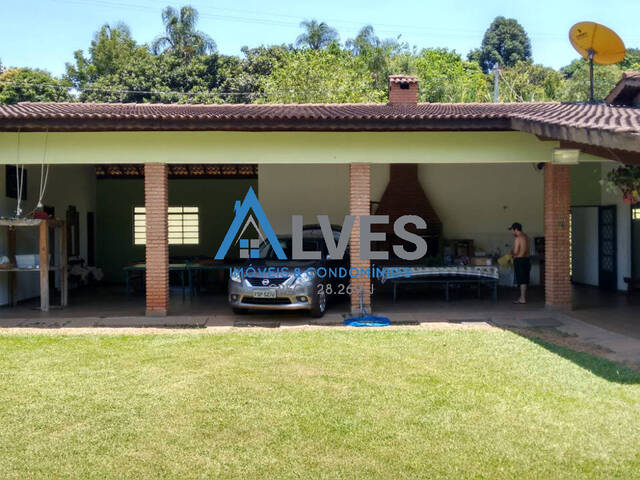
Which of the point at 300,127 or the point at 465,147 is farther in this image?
the point at 465,147

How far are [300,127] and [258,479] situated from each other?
7060 millimetres

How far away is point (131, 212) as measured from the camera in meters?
18.3

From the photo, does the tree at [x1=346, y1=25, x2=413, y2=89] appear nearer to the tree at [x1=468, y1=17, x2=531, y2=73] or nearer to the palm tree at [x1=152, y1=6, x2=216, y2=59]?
the palm tree at [x1=152, y1=6, x2=216, y2=59]

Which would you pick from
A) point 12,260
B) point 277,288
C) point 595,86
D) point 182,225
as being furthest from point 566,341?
point 595,86

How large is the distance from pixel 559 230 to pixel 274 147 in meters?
5.42

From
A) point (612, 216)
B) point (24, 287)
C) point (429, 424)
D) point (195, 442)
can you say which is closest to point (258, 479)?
point (195, 442)

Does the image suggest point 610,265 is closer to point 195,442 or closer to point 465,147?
point 465,147

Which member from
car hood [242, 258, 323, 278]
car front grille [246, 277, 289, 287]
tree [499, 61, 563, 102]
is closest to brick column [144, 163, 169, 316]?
car hood [242, 258, 323, 278]

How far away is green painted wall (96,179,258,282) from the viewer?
18266 mm

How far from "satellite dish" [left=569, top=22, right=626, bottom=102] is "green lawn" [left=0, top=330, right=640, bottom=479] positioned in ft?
23.5

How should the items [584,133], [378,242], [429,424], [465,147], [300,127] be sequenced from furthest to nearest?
[378,242]
[465,147]
[300,127]
[584,133]
[429,424]

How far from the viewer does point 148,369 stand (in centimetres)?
699

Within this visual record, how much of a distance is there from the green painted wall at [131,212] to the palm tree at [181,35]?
79.7ft

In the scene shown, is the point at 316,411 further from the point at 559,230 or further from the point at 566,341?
the point at 559,230
